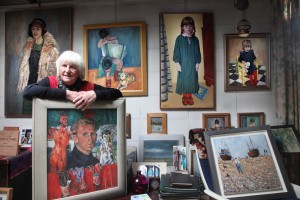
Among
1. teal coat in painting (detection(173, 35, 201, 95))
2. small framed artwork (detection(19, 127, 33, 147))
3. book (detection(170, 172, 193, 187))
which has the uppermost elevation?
teal coat in painting (detection(173, 35, 201, 95))

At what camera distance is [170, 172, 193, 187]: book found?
1280 millimetres

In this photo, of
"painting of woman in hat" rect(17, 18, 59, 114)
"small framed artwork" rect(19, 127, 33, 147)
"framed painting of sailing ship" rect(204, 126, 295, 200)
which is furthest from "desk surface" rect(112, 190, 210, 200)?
"painting of woman in hat" rect(17, 18, 59, 114)

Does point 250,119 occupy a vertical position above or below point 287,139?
above

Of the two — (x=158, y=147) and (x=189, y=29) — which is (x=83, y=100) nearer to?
(x=158, y=147)

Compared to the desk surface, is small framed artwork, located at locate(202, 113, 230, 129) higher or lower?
higher

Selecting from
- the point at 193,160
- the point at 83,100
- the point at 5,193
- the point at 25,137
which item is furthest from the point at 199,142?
the point at 25,137

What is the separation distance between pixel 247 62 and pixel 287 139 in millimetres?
770

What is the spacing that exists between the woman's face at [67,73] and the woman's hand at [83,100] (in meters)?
0.15

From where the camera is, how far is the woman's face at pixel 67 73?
1221 mm

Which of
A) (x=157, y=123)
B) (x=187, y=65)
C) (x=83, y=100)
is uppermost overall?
Result: (x=187, y=65)

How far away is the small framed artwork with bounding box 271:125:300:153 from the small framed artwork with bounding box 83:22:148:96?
1.09 metres

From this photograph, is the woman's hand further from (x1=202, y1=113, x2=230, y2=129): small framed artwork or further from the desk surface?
(x1=202, y1=113, x2=230, y2=129): small framed artwork

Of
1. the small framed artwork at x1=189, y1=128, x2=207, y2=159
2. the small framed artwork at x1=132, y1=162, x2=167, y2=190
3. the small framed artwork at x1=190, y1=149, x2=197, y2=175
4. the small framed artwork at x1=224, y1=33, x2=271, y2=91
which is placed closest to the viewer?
the small framed artwork at x1=189, y1=128, x2=207, y2=159

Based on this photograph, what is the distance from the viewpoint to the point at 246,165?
1.18m
